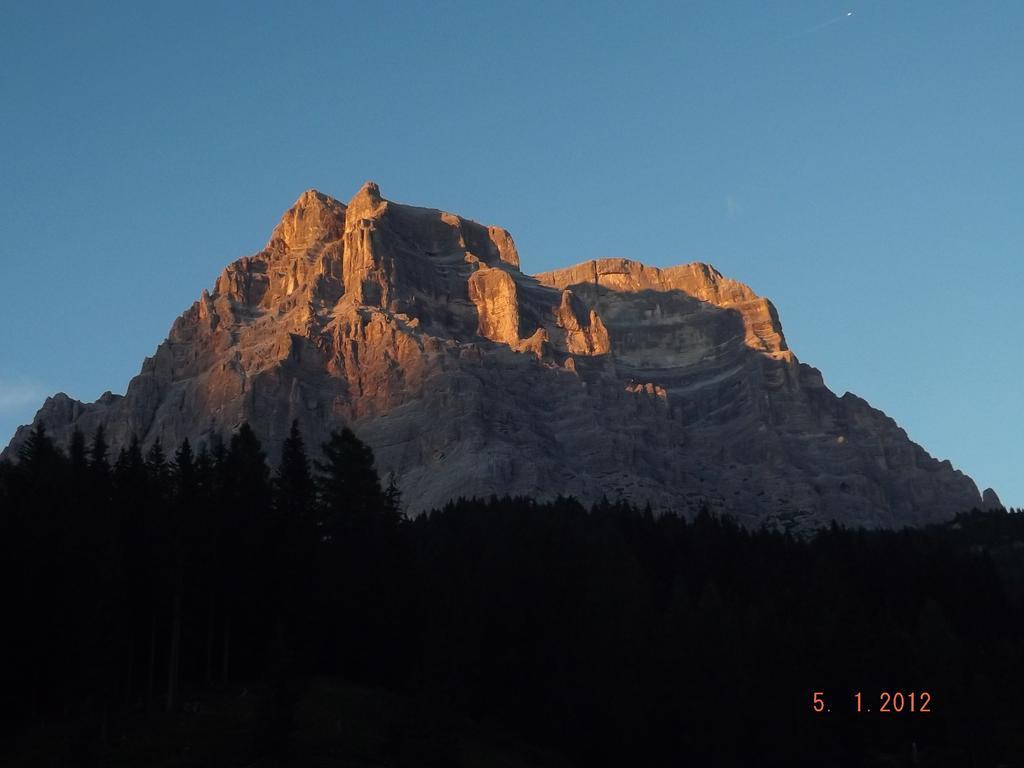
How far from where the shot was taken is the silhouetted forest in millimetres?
71500

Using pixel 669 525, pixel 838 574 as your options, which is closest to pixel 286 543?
pixel 838 574

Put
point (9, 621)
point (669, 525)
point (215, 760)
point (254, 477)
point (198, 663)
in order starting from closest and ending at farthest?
point (215, 760)
point (9, 621)
point (198, 663)
point (254, 477)
point (669, 525)

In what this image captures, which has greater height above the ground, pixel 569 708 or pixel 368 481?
pixel 368 481

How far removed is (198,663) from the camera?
3465 inches

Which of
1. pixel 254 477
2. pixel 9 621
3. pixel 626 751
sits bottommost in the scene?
pixel 626 751

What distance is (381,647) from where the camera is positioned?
296 ft

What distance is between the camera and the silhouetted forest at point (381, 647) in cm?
A: 7150

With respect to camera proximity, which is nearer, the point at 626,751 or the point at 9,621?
the point at 9,621

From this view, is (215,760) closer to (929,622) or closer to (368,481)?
(368,481)

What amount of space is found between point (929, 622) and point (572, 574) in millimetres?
31701

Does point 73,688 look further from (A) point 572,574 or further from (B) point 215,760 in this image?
(A) point 572,574

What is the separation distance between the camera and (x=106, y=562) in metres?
72.9

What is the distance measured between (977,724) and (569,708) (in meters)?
28.6

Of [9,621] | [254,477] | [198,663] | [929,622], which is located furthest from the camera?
[929,622]
